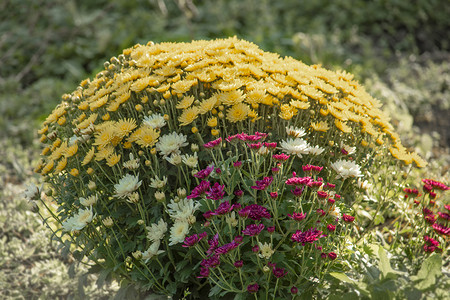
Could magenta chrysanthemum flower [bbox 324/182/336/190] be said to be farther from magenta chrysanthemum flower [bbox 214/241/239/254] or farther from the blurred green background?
the blurred green background

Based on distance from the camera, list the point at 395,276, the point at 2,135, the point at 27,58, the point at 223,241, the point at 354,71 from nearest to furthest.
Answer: the point at 395,276 → the point at 223,241 → the point at 2,135 → the point at 354,71 → the point at 27,58

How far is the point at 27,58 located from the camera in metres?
6.30

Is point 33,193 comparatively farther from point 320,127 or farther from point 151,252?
point 320,127

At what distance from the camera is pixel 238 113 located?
1942 millimetres

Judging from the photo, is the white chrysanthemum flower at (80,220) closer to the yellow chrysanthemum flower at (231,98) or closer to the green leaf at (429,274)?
the yellow chrysanthemum flower at (231,98)

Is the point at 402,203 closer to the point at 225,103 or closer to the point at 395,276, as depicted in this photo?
the point at 395,276

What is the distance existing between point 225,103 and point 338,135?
2.08 feet

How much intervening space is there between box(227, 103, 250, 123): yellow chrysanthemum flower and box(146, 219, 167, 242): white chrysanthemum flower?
0.52 metres

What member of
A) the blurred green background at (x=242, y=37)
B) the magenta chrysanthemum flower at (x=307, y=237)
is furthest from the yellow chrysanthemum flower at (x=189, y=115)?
the blurred green background at (x=242, y=37)

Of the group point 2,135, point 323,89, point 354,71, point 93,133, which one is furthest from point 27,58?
Result: point 323,89

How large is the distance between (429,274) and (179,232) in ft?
3.06

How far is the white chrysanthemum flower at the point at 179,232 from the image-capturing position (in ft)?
5.61

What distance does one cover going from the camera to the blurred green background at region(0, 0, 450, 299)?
4.62 meters

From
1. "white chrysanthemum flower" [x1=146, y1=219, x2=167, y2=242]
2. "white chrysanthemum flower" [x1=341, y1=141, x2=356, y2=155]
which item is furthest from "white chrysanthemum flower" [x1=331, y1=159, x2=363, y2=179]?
"white chrysanthemum flower" [x1=146, y1=219, x2=167, y2=242]
